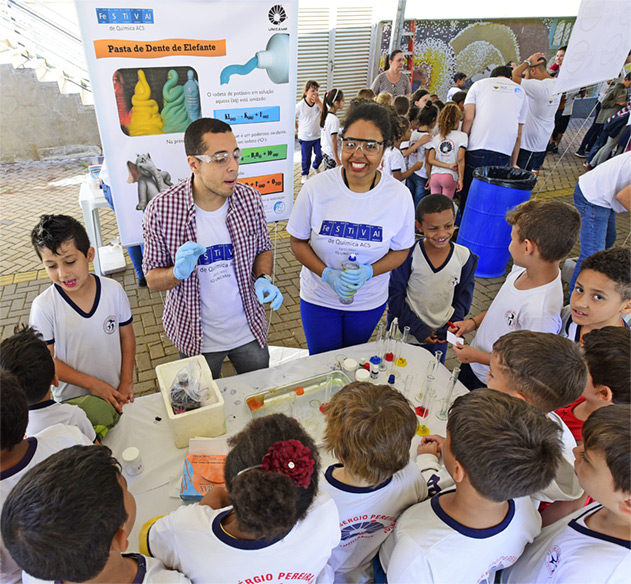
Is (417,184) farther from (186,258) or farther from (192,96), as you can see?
(186,258)

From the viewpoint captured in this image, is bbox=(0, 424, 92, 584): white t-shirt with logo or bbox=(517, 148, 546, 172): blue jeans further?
bbox=(517, 148, 546, 172): blue jeans

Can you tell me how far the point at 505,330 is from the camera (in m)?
2.23

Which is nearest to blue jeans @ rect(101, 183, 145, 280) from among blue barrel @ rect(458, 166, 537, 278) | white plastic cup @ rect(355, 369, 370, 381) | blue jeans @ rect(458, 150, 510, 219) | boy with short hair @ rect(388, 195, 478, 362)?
boy with short hair @ rect(388, 195, 478, 362)

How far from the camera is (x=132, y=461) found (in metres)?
1.62

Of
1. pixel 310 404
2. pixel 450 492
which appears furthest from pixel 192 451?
pixel 450 492

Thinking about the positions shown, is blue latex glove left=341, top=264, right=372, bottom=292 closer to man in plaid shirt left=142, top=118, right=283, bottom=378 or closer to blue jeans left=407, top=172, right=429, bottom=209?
man in plaid shirt left=142, top=118, right=283, bottom=378

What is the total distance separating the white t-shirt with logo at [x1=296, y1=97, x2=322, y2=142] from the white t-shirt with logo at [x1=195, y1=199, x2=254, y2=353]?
5.40m

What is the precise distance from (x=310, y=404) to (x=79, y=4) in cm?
264

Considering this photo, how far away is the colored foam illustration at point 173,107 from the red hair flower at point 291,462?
8.76ft

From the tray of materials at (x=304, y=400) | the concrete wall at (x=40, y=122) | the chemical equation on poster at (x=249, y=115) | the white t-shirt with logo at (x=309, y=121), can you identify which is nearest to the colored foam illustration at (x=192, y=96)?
the chemical equation on poster at (x=249, y=115)

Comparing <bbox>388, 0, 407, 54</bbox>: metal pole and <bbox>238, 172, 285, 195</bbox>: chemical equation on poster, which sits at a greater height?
<bbox>388, 0, 407, 54</bbox>: metal pole

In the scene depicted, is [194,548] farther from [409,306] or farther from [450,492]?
[409,306]

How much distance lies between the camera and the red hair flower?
3.43 feet

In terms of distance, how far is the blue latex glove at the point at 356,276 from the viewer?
2.18 meters
